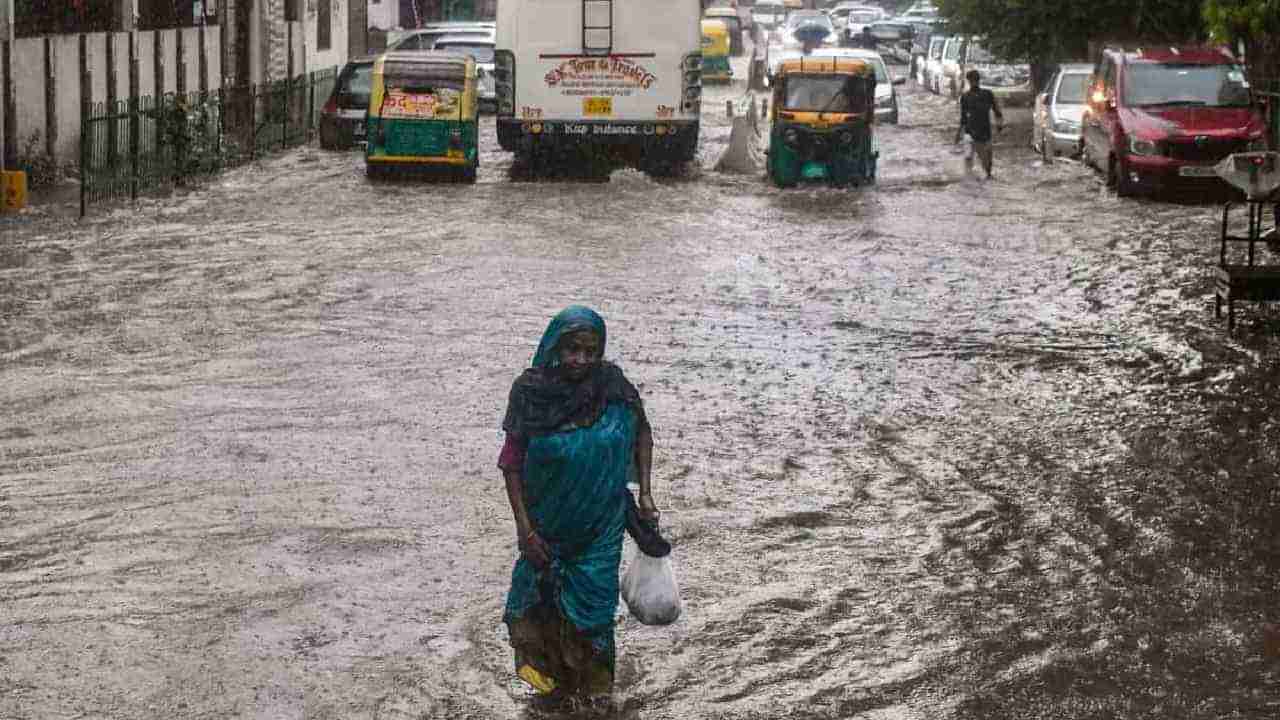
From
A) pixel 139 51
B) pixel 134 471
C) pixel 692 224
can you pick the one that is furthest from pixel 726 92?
pixel 134 471

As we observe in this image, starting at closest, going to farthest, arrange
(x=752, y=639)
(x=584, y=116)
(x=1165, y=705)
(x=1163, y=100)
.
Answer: (x=1165, y=705) → (x=752, y=639) → (x=1163, y=100) → (x=584, y=116)

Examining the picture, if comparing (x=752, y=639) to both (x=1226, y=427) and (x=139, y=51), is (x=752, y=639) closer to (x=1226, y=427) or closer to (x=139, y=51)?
(x=1226, y=427)

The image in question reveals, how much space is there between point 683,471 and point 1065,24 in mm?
30179

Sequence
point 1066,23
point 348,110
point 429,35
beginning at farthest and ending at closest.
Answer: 1. point 429,35
2. point 1066,23
3. point 348,110

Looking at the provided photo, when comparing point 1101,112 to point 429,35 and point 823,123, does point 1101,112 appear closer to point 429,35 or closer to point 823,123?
point 823,123

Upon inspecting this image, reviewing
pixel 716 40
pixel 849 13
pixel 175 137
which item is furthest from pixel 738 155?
pixel 849 13

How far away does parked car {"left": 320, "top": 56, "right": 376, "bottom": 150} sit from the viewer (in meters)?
33.9

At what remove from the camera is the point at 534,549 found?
24.7ft

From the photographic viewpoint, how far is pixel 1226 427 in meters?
13.5

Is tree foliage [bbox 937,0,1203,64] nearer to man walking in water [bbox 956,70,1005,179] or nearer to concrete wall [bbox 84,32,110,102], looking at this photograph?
man walking in water [bbox 956,70,1005,179]

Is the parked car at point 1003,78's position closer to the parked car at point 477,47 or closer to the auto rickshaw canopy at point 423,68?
the parked car at point 477,47

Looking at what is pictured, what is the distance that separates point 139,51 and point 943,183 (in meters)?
11.8

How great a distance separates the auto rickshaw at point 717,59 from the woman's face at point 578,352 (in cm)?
5045

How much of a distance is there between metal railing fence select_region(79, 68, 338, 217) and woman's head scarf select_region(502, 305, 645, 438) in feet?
56.3
